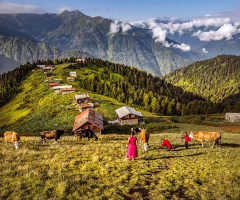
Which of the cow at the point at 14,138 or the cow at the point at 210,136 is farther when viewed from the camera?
the cow at the point at 210,136

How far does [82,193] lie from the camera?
903 cm

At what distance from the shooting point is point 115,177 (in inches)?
436

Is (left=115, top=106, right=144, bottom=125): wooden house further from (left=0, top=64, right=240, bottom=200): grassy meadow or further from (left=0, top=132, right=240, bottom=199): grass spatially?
(left=0, top=132, right=240, bottom=199): grass

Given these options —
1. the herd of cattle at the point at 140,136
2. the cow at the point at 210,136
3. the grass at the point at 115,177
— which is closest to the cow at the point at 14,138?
the herd of cattle at the point at 140,136

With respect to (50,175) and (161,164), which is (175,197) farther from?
(50,175)

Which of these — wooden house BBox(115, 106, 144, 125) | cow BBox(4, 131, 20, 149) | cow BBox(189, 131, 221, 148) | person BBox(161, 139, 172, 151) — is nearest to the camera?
cow BBox(4, 131, 20, 149)

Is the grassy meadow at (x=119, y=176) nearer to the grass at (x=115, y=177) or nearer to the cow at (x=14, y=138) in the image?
the grass at (x=115, y=177)

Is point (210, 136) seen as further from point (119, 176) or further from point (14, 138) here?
point (14, 138)

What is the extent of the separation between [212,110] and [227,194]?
138 meters

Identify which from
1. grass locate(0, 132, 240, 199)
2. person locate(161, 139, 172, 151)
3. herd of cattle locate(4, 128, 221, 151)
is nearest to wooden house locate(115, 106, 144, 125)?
herd of cattle locate(4, 128, 221, 151)

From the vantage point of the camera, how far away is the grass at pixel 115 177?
9.10 meters

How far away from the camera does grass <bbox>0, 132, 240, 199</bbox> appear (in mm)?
9102

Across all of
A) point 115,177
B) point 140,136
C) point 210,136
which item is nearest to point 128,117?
point 210,136

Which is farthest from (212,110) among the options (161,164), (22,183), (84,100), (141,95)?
(22,183)
